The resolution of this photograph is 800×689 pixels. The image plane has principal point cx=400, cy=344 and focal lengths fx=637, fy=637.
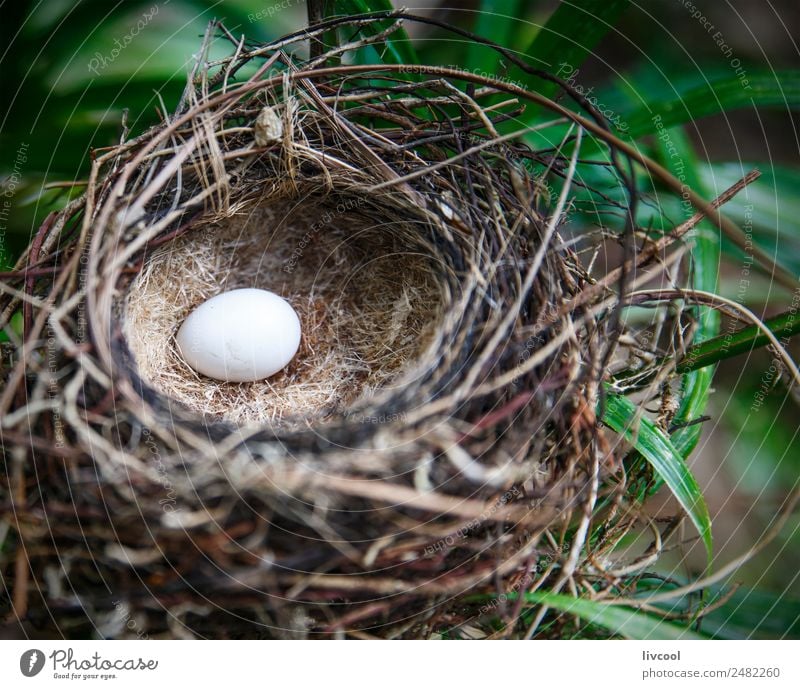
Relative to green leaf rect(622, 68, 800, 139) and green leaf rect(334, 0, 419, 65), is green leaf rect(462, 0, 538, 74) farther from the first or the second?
green leaf rect(622, 68, 800, 139)

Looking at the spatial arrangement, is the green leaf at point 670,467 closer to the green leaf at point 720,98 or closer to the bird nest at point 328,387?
the bird nest at point 328,387

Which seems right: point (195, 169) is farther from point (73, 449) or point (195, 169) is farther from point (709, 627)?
point (709, 627)

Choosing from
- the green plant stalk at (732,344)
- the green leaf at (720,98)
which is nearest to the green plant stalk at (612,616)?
the green plant stalk at (732,344)

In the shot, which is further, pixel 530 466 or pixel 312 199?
pixel 312 199

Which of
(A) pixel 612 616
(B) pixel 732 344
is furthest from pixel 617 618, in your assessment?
(B) pixel 732 344

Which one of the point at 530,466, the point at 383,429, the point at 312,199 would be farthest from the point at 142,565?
the point at 312,199
